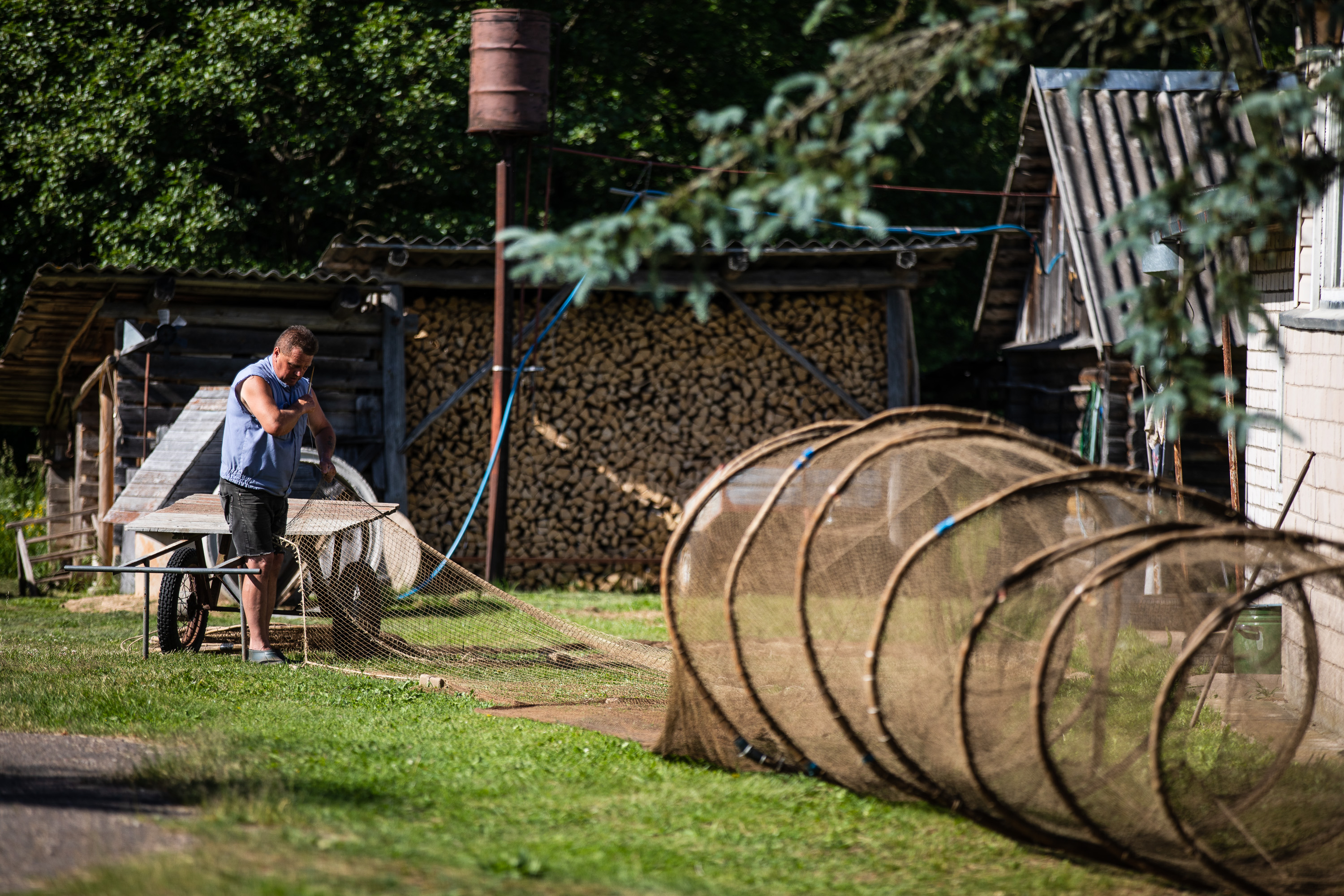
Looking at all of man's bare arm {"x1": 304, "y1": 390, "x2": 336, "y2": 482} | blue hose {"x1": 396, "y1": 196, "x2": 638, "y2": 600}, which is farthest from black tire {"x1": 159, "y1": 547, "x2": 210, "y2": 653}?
blue hose {"x1": 396, "y1": 196, "x2": 638, "y2": 600}

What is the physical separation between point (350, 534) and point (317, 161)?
34.1 ft

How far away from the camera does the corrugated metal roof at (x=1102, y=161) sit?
437 inches

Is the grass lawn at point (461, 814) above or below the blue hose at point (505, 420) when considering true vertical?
below

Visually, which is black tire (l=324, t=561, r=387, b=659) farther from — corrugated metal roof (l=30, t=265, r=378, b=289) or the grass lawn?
corrugated metal roof (l=30, t=265, r=378, b=289)

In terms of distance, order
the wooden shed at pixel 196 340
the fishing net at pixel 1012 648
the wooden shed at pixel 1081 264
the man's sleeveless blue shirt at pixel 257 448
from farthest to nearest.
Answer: the wooden shed at pixel 1081 264, the wooden shed at pixel 196 340, the man's sleeveless blue shirt at pixel 257 448, the fishing net at pixel 1012 648

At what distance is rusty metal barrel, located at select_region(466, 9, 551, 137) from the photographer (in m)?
10.7

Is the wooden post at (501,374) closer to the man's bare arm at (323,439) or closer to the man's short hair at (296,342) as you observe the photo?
the man's bare arm at (323,439)

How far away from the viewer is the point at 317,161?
1703 cm

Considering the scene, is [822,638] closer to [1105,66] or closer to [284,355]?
[1105,66]

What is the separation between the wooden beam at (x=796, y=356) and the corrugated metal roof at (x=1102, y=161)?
227cm

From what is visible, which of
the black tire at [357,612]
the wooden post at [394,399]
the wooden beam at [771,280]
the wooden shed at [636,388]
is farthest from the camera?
the wooden shed at [636,388]

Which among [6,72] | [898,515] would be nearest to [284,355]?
[898,515]

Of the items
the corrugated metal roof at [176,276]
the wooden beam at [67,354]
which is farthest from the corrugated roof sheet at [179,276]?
the wooden beam at [67,354]

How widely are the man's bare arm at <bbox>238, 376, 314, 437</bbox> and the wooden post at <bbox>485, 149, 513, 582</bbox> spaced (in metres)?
3.82
